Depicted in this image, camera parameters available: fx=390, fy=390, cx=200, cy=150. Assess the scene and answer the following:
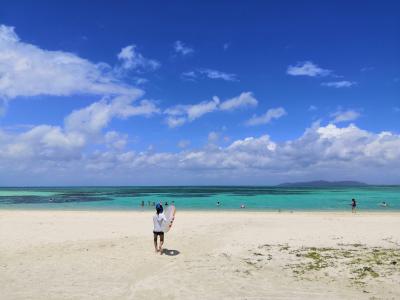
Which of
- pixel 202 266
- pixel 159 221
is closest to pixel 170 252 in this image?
pixel 159 221

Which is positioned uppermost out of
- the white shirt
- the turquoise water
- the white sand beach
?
the white shirt

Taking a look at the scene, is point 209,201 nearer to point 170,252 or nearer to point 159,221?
point 170,252

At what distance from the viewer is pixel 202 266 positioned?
552 inches

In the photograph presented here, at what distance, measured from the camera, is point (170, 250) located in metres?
17.2

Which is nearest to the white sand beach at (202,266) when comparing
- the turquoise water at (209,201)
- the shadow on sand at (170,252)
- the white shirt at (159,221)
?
the shadow on sand at (170,252)

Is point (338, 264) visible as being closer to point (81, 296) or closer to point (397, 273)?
point (397, 273)

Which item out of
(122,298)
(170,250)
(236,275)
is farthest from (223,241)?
(122,298)

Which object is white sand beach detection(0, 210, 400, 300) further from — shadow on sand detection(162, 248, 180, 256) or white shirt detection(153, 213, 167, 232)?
white shirt detection(153, 213, 167, 232)

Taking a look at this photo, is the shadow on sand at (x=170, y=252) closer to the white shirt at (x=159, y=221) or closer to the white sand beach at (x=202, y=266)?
the white sand beach at (x=202, y=266)

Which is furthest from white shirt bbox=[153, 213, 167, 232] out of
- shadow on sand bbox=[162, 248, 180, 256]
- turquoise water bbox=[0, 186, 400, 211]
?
turquoise water bbox=[0, 186, 400, 211]

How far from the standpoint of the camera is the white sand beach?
1096 centimetres

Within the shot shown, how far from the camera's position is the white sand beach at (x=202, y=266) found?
432 inches

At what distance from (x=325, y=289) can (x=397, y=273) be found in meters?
3.23

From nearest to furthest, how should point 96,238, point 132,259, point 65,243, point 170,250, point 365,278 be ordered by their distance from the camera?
point 365,278, point 132,259, point 170,250, point 65,243, point 96,238
